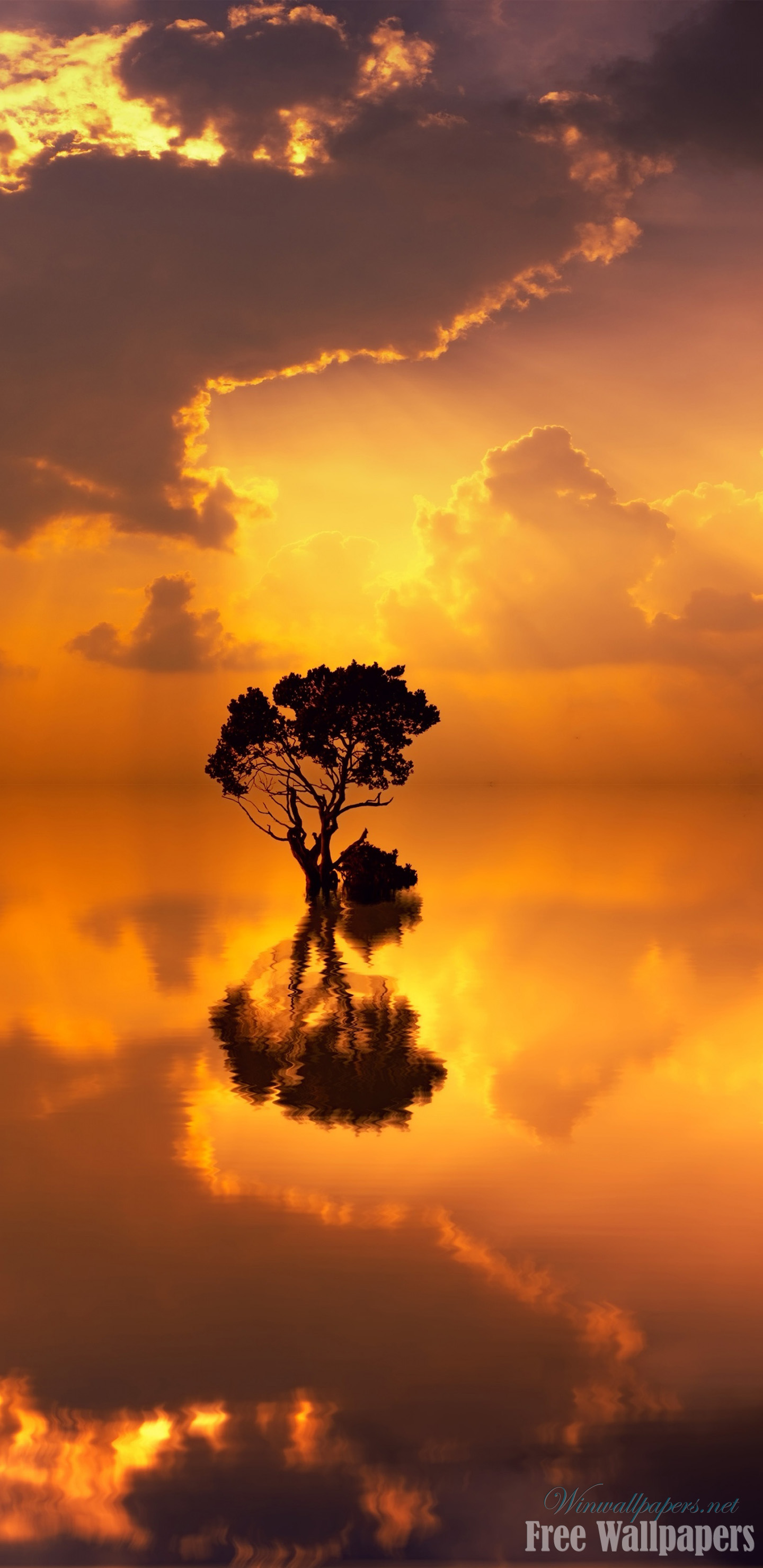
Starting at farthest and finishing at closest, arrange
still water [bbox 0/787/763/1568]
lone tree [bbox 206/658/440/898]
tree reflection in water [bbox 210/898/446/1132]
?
lone tree [bbox 206/658/440/898]
tree reflection in water [bbox 210/898/446/1132]
still water [bbox 0/787/763/1568]

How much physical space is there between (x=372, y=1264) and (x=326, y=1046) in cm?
1073

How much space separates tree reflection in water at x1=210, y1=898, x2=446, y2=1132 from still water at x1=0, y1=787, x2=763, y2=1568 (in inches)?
4.5

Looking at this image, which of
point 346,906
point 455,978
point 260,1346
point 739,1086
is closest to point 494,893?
point 346,906

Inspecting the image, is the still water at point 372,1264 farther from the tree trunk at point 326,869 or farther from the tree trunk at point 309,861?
the tree trunk at point 309,861

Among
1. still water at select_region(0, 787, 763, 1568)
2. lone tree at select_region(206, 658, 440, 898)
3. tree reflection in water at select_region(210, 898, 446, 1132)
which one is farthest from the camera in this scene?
lone tree at select_region(206, 658, 440, 898)

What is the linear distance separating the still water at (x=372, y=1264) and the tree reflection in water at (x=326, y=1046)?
0.37 ft

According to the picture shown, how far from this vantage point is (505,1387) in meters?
10.9

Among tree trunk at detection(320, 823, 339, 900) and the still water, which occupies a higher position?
tree trunk at detection(320, 823, 339, 900)

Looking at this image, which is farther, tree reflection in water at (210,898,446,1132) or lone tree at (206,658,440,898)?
lone tree at (206,658,440,898)

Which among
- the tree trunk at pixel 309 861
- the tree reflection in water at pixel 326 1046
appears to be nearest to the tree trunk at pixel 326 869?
the tree trunk at pixel 309 861

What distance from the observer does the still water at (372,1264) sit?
947 centimetres

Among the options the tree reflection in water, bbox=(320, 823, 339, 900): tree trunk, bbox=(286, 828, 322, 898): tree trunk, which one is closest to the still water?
the tree reflection in water

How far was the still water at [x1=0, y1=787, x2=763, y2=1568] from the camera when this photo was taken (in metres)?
9.47

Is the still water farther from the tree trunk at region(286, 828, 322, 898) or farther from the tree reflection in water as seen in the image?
the tree trunk at region(286, 828, 322, 898)
